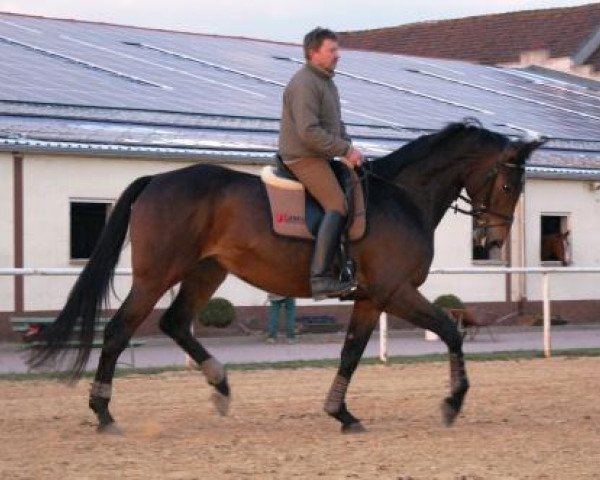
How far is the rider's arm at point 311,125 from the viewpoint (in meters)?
11.0

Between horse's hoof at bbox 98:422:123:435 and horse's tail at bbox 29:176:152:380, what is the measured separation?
0.44 m

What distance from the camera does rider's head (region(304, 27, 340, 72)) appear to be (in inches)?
441

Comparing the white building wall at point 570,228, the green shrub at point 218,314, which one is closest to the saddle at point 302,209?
the green shrub at point 218,314

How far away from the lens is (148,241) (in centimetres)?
1109

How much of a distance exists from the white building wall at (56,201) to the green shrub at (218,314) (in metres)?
1.13

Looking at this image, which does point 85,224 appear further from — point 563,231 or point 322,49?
point 322,49

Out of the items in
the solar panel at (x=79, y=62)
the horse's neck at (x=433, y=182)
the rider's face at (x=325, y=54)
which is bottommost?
the horse's neck at (x=433, y=182)

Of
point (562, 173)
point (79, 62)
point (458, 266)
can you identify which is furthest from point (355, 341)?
point (562, 173)

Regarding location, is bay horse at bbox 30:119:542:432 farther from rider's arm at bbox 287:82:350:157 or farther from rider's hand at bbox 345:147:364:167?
rider's arm at bbox 287:82:350:157

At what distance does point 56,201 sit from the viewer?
25.3m

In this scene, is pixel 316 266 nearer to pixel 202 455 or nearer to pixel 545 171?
pixel 202 455

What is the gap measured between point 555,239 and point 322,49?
72.5ft

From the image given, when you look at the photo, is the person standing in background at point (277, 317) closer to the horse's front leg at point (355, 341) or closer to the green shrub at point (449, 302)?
the green shrub at point (449, 302)

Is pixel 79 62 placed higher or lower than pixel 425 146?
higher
